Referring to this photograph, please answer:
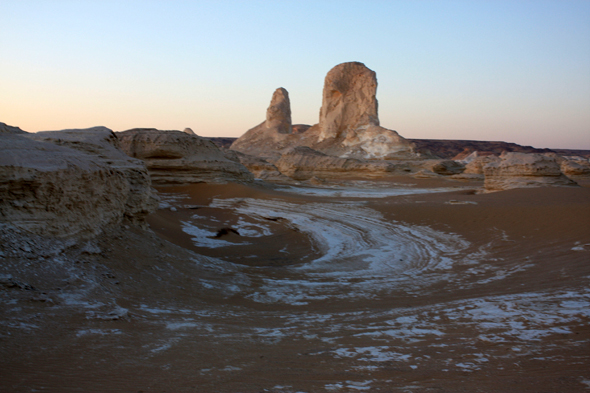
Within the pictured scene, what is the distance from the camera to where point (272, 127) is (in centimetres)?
5150

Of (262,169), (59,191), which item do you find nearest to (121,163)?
(59,191)

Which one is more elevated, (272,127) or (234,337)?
(272,127)

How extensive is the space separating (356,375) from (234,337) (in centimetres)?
116

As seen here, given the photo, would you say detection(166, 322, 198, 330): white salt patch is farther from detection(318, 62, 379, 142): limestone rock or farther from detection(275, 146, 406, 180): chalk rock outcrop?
detection(318, 62, 379, 142): limestone rock

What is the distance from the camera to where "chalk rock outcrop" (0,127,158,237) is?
4.12 meters

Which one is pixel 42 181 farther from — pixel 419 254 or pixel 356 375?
pixel 419 254

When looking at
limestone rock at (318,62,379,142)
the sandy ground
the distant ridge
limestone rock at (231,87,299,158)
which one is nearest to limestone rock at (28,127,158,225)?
the sandy ground

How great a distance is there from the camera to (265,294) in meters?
4.95

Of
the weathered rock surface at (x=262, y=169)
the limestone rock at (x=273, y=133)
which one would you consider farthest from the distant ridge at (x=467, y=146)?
the weathered rock surface at (x=262, y=169)

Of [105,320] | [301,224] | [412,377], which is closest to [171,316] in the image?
[105,320]

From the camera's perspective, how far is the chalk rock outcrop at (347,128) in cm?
3812

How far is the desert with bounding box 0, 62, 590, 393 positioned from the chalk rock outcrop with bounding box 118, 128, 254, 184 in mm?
5549

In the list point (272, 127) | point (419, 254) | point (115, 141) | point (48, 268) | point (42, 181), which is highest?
point (272, 127)

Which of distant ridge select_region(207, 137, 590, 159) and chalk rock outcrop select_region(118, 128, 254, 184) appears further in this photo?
distant ridge select_region(207, 137, 590, 159)
